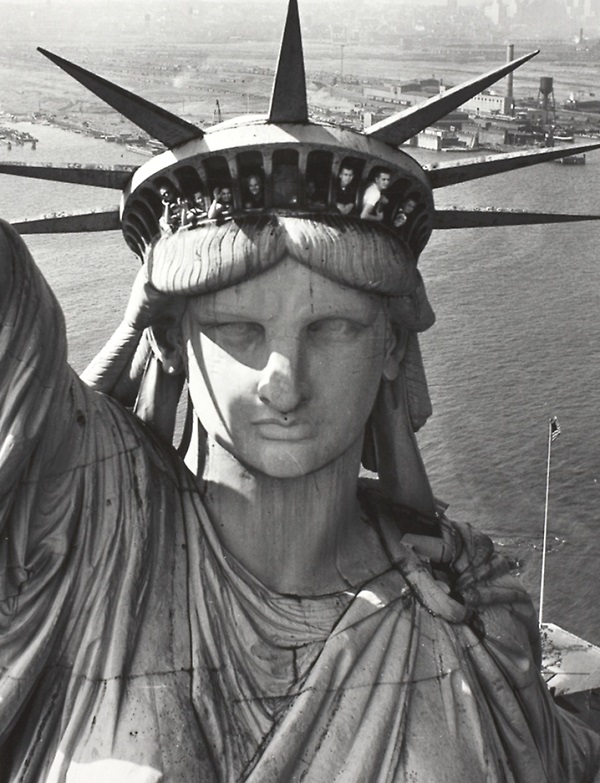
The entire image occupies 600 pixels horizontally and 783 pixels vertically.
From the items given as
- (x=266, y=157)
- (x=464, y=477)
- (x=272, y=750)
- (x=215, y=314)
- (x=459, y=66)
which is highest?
(x=266, y=157)

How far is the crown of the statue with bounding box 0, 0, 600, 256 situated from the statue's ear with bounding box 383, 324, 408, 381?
0.97ft

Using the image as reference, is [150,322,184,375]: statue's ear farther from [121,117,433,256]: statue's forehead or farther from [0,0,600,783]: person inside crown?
[121,117,433,256]: statue's forehead

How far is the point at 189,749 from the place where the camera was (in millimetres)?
2738

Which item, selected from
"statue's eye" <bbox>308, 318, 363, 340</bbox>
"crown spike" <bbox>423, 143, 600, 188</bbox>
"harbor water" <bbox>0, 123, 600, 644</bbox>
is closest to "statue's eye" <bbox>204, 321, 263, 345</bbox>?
"statue's eye" <bbox>308, 318, 363, 340</bbox>

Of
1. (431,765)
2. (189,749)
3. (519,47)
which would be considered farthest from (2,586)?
(519,47)

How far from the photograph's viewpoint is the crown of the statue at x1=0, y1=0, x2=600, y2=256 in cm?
281

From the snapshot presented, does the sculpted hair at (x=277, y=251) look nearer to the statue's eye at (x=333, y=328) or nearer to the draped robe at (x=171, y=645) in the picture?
the statue's eye at (x=333, y=328)

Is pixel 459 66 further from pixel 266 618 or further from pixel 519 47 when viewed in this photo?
pixel 266 618

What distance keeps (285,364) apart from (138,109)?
674mm

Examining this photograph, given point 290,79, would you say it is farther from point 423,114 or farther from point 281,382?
point 281,382

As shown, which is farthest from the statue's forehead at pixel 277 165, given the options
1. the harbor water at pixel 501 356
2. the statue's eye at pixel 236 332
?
the harbor water at pixel 501 356

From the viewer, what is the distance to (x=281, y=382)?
286 centimetres

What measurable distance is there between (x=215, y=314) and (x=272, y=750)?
1.02m

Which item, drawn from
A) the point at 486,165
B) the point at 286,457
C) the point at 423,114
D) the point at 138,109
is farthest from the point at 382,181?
the point at 286,457
